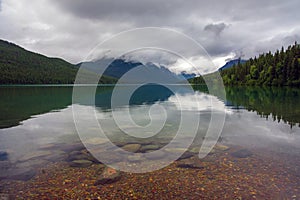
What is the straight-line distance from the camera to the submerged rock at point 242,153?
13.2 m

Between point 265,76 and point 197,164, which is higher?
point 265,76

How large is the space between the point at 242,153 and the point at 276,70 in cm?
11846

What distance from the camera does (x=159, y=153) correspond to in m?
13.8

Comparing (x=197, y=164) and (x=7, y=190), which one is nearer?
(x=7, y=190)

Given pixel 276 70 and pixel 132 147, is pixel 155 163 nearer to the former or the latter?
pixel 132 147

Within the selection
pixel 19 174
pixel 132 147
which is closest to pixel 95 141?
pixel 132 147

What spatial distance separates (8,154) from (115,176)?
7415 mm

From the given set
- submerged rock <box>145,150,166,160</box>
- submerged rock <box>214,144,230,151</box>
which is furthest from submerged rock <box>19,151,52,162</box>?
submerged rock <box>214,144,230,151</box>

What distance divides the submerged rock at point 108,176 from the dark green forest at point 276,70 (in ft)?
378

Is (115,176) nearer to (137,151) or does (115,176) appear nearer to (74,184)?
(74,184)

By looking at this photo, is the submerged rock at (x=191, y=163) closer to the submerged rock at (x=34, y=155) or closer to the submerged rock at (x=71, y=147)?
the submerged rock at (x=71, y=147)

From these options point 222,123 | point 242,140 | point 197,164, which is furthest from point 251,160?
point 222,123

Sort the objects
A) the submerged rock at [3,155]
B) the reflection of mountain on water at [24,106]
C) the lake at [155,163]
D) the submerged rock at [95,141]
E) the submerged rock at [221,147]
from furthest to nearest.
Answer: the reflection of mountain on water at [24,106] → the submerged rock at [95,141] → the submerged rock at [221,147] → the submerged rock at [3,155] → the lake at [155,163]

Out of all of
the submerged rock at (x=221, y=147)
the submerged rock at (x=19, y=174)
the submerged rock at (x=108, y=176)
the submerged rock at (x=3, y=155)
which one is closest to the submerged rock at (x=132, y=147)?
the submerged rock at (x=108, y=176)
